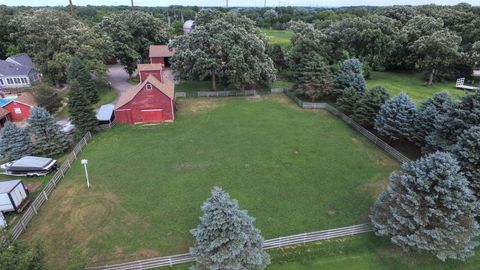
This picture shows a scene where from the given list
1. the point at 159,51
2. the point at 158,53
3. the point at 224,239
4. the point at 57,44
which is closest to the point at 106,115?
the point at 57,44

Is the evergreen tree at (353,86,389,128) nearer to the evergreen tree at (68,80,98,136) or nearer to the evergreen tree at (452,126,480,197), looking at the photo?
the evergreen tree at (452,126,480,197)

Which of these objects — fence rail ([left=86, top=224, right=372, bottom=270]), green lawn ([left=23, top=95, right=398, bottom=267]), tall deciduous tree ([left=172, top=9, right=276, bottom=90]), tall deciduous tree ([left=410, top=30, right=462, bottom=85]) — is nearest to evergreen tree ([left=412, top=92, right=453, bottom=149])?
green lawn ([left=23, top=95, right=398, bottom=267])

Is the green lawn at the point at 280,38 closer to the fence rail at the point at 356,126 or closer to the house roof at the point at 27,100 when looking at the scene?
the fence rail at the point at 356,126

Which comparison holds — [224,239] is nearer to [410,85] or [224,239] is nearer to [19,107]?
[19,107]

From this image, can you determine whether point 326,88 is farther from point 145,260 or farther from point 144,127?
point 145,260

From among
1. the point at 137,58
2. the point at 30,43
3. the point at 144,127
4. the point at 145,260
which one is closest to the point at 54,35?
the point at 30,43
